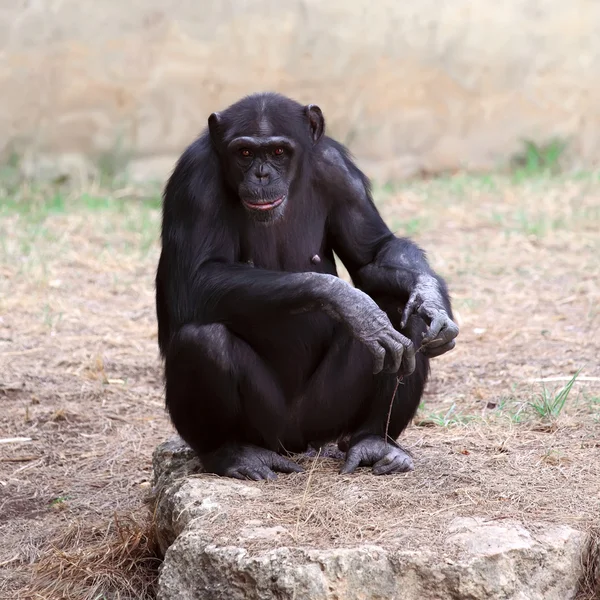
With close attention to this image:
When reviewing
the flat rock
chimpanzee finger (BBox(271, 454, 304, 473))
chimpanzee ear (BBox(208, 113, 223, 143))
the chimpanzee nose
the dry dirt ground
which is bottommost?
the dry dirt ground

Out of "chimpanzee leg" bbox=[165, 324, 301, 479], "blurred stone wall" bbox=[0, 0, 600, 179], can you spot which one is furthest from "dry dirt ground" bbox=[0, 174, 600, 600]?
"blurred stone wall" bbox=[0, 0, 600, 179]

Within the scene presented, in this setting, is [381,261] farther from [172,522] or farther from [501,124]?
[501,124]

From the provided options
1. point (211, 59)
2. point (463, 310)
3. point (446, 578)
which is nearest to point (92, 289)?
point (463, 310)

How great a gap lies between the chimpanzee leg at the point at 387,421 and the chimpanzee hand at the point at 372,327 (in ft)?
1.09

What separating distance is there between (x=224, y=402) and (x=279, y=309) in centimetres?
44

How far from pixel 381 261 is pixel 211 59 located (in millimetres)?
7094

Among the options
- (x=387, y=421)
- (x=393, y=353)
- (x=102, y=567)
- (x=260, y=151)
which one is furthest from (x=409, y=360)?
(x=102, y=567)

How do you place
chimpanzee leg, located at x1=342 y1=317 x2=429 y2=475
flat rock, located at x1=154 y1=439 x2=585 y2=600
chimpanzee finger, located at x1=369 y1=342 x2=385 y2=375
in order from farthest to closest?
1. chimpanzee leg, located at x1=342 y1=317 x2=429 y2=475
2. chimpanzee finger, located at x1=369 y1=342 x2=385 y2=375
3. flat rock, located at x1=154 y1=439 x2=585 y2=600

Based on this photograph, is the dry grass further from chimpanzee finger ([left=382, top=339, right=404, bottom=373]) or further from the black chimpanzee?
chimpanzee finger ([left=382, top=339, right=404, bottom=373])

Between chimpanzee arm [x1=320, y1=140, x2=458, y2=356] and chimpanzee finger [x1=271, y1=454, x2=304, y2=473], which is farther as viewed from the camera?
chimpanzee arm [x1=320, y1=140, x2=458, y2=356]

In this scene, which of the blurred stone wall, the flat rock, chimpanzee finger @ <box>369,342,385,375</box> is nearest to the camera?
the flat rock

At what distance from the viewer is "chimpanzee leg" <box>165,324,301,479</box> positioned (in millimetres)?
4105

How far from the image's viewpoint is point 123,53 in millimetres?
10922

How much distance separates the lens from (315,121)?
4535 millimetres
